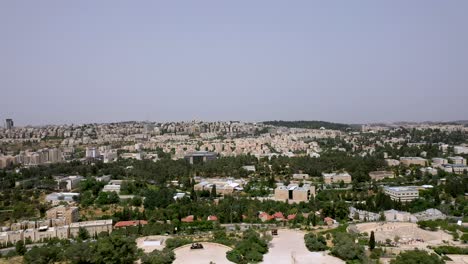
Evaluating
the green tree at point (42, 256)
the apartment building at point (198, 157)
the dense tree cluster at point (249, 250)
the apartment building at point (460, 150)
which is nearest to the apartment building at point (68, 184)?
the apartment building at point (198, 157)

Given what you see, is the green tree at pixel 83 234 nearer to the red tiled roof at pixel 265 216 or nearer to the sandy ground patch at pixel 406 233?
the red tiled roof at pixel 265 216

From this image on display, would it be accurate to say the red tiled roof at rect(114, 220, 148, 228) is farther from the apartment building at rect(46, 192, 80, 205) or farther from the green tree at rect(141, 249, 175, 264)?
the apartment building at rect(46, 192, 80, 205)

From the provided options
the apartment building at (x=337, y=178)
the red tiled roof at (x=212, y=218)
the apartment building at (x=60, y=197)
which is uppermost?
the apartment building at (x=337, y=178)

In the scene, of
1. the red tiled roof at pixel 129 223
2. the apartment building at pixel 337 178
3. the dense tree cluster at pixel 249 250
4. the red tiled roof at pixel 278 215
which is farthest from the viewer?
the apartment building at pixel 337 178

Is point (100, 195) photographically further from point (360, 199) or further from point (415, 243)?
point (415, 243)

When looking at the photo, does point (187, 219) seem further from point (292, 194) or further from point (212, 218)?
point (292, 194)
